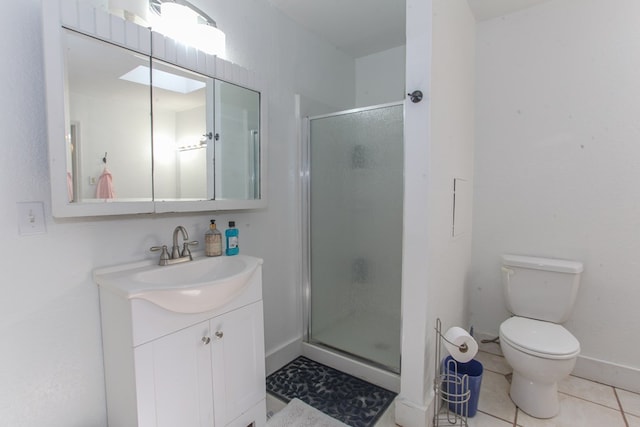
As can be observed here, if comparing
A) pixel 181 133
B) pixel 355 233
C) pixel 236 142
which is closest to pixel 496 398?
pixel 355 233

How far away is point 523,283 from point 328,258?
1301 mm

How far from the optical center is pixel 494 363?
2.20 m

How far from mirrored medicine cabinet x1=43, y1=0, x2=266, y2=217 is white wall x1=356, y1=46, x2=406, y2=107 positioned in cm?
135

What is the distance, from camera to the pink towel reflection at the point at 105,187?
1.24 meters

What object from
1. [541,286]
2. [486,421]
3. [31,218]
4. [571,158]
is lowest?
[486,421]

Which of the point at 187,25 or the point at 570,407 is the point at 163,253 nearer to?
the point at 187,25

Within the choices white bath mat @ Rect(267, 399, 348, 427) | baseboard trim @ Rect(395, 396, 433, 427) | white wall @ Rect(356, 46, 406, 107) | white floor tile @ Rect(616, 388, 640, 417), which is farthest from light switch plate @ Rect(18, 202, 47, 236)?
white floor tile @ Rect(616, 388, 640, 417)

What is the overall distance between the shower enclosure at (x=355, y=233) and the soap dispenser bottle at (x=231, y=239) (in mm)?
727

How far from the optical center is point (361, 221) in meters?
2.13

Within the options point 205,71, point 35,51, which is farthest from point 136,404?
point 205,71

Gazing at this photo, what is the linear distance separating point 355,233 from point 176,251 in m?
1.16

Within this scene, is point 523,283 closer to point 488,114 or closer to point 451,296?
point 451,296

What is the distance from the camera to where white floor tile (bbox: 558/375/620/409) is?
5.87 feet

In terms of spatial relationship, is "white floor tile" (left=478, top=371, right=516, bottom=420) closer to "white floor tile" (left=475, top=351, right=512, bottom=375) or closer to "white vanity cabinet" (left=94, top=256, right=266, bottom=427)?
"white floor tile" (left=475, top=351, right=512, bottom=375)
